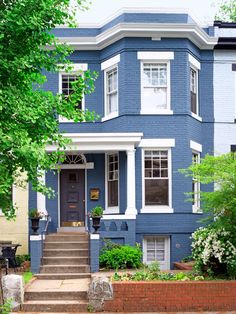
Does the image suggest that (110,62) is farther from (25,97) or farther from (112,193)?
(25,97)

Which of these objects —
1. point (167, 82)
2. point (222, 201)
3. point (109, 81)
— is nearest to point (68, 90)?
point (109, 81)

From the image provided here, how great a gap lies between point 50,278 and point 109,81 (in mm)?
7873

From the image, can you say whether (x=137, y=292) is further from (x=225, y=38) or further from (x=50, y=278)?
(x=225, y=38)

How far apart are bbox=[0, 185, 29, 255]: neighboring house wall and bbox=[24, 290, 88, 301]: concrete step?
257 inches

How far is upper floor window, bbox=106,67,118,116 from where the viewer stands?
20750 millimetres

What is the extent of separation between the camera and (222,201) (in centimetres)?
1412

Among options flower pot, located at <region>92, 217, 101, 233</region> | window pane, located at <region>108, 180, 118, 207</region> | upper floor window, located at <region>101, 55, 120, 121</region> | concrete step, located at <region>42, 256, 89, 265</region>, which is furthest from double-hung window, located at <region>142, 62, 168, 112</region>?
concrete step, located at <region>42, 256, 89, 265</region>

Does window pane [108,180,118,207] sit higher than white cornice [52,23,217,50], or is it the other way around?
white cornice [52,23,217,50]

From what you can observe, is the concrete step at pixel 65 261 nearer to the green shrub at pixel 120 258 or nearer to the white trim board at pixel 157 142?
the green shrub at pixel 120 258

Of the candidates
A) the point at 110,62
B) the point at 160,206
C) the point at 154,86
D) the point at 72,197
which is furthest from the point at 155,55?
the point at 72,197

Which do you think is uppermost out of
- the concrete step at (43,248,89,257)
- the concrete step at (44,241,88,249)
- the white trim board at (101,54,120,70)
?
the white trim board at (101,54,120,70)

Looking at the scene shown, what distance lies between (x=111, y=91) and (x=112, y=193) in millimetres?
3577

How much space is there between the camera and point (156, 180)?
65.7ft

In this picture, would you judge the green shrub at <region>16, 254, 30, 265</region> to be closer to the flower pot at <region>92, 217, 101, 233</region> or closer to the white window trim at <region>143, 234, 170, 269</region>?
the flower pot at <region>92, 217, 101, 233</region>
